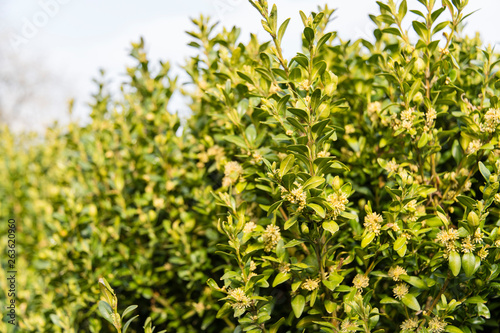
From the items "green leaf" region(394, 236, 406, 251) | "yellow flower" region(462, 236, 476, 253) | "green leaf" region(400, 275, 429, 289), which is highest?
"green leaf" region(394, 236, 406, 251)

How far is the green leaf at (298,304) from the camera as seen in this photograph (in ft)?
4.92

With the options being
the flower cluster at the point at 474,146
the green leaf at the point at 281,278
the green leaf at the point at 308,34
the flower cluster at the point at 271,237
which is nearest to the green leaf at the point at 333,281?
the green leaf at the point at 281,278

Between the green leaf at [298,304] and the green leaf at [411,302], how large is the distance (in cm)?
41

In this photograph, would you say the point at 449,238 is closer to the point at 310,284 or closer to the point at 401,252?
the point at 401,252

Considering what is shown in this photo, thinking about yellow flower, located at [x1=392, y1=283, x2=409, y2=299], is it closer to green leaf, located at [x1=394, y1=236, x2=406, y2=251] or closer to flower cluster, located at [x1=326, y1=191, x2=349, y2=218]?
green leaf, located at [x1=394, y1=236, x2=406, y2=251]

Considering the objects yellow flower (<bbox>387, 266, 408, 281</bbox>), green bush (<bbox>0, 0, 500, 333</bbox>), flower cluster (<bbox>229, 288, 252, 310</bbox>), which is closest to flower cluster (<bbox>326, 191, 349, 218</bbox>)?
green bush (<bbox>0, 0, 500, 333</bbox>)

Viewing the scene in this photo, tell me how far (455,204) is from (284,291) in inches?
39.2

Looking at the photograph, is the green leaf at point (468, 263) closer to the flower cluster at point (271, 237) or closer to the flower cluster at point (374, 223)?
the flower cluster at point (374, 223)

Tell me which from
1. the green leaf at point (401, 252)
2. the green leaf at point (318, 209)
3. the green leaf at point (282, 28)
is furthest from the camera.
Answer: the green leaf at point (282, 28)

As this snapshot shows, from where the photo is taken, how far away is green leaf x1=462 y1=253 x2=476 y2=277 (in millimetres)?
1430

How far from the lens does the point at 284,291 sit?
6.91 ft

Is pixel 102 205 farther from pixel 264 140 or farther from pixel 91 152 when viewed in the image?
pixel 264 140

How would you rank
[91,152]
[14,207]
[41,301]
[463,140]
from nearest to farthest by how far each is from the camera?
[463,140], [41,301], [91,152], [14,207]

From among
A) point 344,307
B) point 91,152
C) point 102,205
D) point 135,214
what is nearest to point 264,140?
point 344,307
